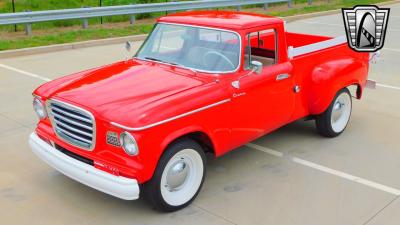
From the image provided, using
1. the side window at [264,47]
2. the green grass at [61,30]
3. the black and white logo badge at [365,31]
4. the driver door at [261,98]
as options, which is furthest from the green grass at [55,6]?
the driver door at [261,98]

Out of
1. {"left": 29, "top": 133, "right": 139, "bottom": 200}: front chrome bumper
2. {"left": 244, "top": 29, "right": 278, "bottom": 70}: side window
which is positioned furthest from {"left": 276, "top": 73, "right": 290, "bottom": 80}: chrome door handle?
{"left": 29, "top": 133, "right": 139, "bottom": 200}: front chrome bumper

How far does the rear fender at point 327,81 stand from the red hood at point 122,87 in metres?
1.82

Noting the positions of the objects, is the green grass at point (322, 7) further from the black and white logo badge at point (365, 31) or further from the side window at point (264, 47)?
the side window at point (264, 47)

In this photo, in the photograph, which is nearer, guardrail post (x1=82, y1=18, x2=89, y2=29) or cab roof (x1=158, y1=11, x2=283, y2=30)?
cab roof (x1=158, y1=11, x2=283, y2=30)

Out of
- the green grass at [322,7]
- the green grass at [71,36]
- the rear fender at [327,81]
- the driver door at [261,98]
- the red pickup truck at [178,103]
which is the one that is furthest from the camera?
the green grass at [322,7]

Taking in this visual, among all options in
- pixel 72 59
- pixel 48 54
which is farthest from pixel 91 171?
pixel 48 54

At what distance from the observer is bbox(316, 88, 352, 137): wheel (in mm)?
6074

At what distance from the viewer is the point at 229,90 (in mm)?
4680

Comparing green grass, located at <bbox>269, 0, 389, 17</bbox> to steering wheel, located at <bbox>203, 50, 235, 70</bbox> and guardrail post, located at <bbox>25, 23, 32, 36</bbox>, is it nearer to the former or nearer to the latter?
guardrail post, located at <bbox>25, 23, 32, 36</bbox>

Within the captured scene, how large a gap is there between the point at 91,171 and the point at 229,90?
1580 mm

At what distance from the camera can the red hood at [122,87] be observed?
13.4 ft

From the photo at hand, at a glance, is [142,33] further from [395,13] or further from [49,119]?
[395,13]

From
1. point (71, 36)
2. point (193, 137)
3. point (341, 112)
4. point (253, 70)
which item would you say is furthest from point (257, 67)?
point (71, 36)

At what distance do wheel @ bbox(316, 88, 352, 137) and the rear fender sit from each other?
15 centimetres
